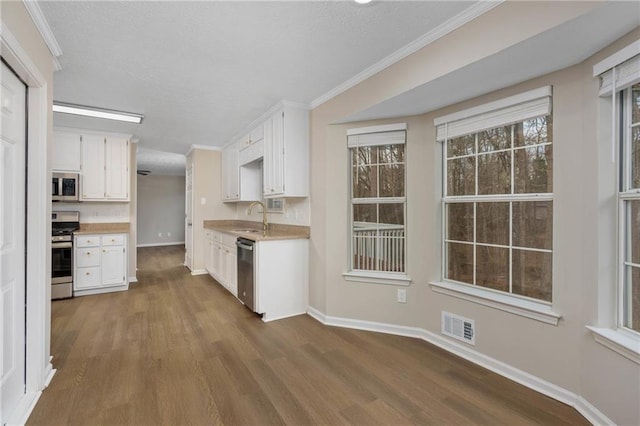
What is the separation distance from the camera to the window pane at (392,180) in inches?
120

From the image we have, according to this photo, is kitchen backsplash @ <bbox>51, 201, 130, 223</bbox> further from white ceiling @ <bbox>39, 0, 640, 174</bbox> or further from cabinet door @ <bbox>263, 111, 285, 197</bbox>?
cabinet door @ <bbox>263, 111, 285, 197</bbox>

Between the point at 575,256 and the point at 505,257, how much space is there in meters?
0.47

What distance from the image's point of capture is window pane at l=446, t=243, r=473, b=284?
103 inches

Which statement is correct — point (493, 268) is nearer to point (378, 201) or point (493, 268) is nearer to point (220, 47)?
point (378, 201)

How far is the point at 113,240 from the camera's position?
449cm

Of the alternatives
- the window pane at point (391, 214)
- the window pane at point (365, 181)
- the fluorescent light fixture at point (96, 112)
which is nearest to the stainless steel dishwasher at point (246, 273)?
the window pane at point (365, 181)

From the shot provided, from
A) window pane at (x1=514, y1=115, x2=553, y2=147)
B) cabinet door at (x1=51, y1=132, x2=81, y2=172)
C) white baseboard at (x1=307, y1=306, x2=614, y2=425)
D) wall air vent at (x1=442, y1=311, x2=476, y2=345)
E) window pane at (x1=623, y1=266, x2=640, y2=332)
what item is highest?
cabinet door at (x1=51, y1=132, x2=81, y2=172)

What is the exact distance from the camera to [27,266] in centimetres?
193

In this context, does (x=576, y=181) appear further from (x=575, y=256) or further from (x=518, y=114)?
(x=518, y=114)

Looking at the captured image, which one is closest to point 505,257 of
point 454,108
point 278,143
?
point 454,108

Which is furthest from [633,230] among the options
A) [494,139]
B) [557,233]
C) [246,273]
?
[246,273]

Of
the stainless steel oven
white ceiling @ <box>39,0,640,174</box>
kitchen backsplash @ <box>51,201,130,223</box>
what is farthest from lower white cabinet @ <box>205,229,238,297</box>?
white ceiling @ <box>39,0,640,174</box>

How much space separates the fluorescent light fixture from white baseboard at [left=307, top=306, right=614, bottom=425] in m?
3.21

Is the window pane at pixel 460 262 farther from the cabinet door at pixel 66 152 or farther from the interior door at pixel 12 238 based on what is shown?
the cabinet door at pixel 66 152
